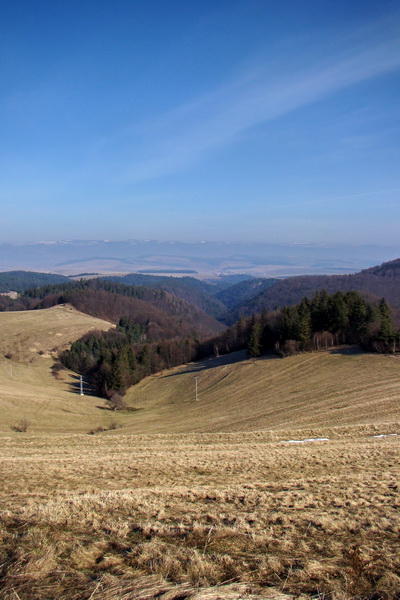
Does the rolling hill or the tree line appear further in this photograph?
the tree line

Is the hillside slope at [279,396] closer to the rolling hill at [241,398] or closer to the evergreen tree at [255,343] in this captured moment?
the rolling hill at [241,398]

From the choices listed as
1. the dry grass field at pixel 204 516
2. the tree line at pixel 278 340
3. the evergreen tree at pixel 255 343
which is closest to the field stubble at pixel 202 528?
the dry grass field at pixel 204 516

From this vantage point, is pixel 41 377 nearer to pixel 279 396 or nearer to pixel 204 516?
pixel 279 396

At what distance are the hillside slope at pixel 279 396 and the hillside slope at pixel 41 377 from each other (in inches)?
300

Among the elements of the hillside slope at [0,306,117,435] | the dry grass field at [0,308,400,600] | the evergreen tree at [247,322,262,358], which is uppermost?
the dry grass field at [0,308,400,600]

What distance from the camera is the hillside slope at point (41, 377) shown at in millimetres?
37062

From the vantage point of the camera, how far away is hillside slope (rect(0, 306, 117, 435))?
3706 centimetres

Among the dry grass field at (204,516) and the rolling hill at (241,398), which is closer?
the dry grass field at (204,516)

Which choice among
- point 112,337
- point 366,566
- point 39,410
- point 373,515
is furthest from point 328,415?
point 112,337

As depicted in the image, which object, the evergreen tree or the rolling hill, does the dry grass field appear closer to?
the rolling hill

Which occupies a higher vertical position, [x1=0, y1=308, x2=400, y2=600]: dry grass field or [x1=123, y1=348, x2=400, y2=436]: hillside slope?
[x1=0, y1=308, x2=400, y2=600]: dry grass field

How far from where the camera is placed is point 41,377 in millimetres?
66125

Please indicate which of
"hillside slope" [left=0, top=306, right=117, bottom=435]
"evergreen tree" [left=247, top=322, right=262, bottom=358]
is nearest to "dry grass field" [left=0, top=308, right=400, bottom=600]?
"hillside slope" [left=0, top=306, right=117, bottom=435]

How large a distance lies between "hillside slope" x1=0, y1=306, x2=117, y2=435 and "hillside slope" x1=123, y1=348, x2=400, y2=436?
25.0ft
